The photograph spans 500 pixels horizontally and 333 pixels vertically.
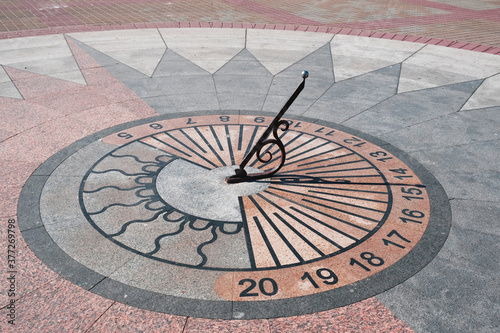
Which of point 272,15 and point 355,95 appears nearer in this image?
point 355,95

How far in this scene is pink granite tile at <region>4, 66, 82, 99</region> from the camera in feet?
24.7

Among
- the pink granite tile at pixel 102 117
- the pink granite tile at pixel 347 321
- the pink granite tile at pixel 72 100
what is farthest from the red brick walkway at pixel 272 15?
the pink granite tile at pixel 347 321

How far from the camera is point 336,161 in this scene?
551 centimetres

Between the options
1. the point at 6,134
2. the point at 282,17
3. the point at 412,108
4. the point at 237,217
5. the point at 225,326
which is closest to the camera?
the point at 225,326

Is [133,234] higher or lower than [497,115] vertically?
lower

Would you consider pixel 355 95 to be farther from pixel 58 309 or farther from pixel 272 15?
pixel 272 15

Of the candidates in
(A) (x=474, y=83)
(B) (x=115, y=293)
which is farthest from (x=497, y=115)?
(B) (x=115, y=293)

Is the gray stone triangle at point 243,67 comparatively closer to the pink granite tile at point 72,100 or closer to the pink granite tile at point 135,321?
the pink granite tile at point 72,100

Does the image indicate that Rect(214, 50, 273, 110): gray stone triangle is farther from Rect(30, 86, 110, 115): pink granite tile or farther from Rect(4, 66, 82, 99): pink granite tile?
Rect(4, 66, 82, 99): pink granite tile

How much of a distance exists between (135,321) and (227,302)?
0.68 m

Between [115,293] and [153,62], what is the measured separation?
6279 millimetres

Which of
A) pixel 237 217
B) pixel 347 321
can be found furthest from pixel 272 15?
pixel 347 321

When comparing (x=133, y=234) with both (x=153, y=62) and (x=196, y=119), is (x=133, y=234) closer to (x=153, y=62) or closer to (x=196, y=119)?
(x=196, y=119)

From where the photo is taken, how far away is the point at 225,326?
10.8ft
